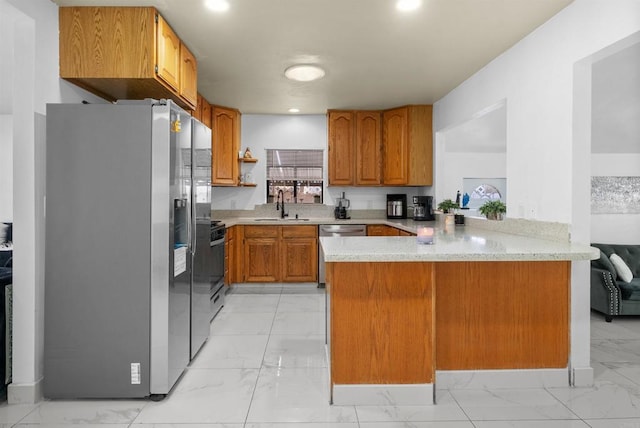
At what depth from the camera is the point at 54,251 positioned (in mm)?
2158

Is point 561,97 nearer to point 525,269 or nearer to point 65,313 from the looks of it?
point 525,269

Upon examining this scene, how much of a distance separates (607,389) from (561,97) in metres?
1.85

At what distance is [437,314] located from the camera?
233 centimetres

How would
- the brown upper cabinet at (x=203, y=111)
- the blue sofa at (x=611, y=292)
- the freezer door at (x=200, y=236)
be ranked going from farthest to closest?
the brown upper cabinet at (x=203, y=111)
the blue sofa at (x=611, y=292)
the freezer door at (x=200, y=236)

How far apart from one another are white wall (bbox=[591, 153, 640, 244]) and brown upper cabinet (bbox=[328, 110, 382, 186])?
303 cm

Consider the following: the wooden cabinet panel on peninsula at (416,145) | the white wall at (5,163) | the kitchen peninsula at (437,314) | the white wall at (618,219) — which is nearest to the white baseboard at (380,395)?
the kitchen peninsula at (437,314)

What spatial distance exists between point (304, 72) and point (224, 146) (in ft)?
6.42

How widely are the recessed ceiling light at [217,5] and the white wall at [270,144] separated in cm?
311

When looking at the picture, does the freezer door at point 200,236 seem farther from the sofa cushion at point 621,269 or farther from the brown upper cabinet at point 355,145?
the sofa cushion at point 621,269

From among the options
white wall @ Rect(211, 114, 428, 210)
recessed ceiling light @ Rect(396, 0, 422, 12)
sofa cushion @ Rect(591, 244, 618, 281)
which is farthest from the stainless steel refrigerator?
sofa cushion @ Rect(591, 244, 618, 281)

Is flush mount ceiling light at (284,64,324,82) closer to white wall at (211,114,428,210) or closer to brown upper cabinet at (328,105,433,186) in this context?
brown upper cabinet at (328,105,433,186)

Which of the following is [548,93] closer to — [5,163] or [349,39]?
→ [349,39]

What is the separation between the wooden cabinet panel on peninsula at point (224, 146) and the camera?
5.00 metres

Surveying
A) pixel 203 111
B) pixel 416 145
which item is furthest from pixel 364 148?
pixel 203 111
